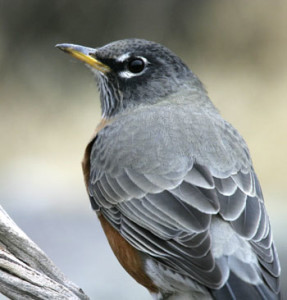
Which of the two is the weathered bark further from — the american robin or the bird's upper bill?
the bird's upper bill

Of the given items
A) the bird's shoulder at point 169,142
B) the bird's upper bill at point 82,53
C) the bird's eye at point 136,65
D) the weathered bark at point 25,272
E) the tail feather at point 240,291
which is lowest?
the weathered bark at point 25,272

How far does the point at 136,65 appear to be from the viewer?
595 cm

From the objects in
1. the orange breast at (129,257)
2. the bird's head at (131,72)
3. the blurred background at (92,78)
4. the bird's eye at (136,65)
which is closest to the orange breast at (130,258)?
the orange breast at (129,257)

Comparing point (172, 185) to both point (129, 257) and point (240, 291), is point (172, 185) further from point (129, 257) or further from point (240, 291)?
point (240, 291)

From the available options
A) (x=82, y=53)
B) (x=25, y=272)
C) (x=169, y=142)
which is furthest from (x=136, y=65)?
(x=25, y=272)

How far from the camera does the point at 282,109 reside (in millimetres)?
10281

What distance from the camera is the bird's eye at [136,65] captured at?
5.91m

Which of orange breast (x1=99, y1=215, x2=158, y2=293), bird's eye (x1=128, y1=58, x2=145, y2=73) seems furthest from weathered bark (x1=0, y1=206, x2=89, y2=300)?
bird's eye (x1=128, y1=58, x2=145, y2=73)

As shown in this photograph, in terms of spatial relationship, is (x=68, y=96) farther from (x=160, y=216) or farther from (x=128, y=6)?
(x=160, y=216)

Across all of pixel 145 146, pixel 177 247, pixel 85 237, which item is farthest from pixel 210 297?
pixel 85 237

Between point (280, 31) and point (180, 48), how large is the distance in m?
1.29

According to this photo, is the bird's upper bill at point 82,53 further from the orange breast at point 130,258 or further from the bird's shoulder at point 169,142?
the orange breast at point 130,258

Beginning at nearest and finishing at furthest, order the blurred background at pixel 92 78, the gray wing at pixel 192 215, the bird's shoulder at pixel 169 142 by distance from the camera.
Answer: the gray wing at pixel 192 215 → the bird's shoulder at pixel 169 142 → the blurred background at pixel 92 78

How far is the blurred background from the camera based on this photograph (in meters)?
9.84
